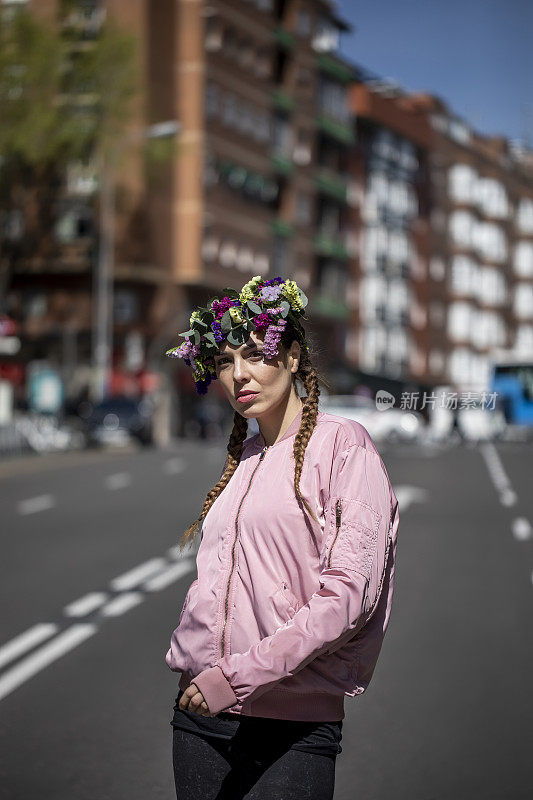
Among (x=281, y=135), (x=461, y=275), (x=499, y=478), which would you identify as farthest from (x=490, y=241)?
(x=499, y=478)

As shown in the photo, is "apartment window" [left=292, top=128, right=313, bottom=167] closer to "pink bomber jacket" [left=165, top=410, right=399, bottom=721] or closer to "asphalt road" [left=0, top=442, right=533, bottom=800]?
"asphalt road" [left=0, top=442, right=533, bottom=800]

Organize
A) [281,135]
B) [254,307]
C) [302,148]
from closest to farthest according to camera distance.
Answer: [254,307] < [281,135] < [302,148]

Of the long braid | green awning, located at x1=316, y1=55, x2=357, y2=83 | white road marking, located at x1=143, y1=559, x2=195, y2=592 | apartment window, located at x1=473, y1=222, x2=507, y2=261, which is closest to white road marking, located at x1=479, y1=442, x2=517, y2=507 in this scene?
white road marking, located at x1=143, y1=559, x2=195, y2=592

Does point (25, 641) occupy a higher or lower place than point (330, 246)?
lower

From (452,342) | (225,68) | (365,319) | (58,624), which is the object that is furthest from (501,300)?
(58,624)

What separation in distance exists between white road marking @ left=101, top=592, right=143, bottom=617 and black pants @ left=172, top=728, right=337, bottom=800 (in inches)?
303

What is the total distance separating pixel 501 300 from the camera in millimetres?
122625

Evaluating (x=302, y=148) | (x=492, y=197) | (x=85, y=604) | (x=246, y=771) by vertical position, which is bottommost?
(x=85, y=604)

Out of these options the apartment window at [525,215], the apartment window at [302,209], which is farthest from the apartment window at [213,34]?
the apartment window at [525,215]

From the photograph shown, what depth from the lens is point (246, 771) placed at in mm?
3031

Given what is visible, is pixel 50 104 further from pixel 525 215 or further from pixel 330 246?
pixel 525 215

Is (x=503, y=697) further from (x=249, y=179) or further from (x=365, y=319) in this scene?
(x=365, y=319)

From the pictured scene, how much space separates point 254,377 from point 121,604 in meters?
8.30

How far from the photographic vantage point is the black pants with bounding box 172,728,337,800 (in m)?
3.01
